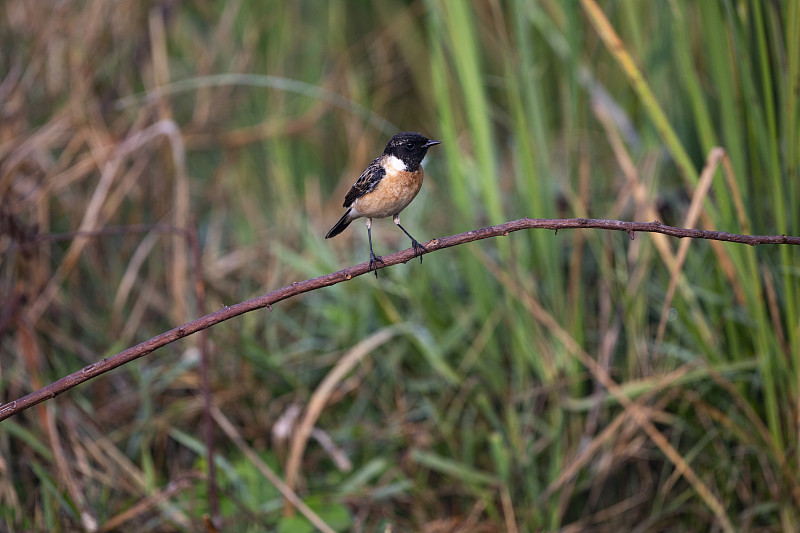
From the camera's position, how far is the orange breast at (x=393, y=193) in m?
2.85

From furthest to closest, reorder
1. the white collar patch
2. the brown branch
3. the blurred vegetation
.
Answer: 1. the white collar patch
2. the blurred vegetation
3. the brown branch

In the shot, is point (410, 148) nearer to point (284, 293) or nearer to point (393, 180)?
point (393, 180)

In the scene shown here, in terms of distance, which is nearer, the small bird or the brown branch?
the brown branch

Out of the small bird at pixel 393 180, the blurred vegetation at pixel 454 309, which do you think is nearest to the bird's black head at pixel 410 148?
the small bird at pixel 393 180

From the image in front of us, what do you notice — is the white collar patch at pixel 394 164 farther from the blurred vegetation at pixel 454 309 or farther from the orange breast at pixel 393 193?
the blurred vegetation at pixel 454 309

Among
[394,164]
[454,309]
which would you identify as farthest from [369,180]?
[454,309]

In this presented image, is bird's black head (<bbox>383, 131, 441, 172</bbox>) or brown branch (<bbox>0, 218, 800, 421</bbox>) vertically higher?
bird's black head (<bbox>383, 131, 441, 172</bbox>)

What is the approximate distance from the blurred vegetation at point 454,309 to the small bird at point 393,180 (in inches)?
19.5

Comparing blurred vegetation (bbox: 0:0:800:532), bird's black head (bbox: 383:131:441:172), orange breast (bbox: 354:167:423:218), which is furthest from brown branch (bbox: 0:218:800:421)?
bird's black head (bbox: 383:131:441:172)

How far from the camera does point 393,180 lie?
287 cm

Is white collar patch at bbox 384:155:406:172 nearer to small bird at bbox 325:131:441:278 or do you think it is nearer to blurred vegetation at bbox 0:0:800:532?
small bird at bbox 325:131:441:278

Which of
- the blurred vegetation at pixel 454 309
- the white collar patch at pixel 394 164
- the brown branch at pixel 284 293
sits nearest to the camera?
the brown branch at pixel 284 293

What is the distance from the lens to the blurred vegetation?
2.79 m

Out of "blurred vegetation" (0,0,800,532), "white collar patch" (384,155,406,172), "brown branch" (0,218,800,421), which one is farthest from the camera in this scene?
"white collar patch" (384,155,406,172)
